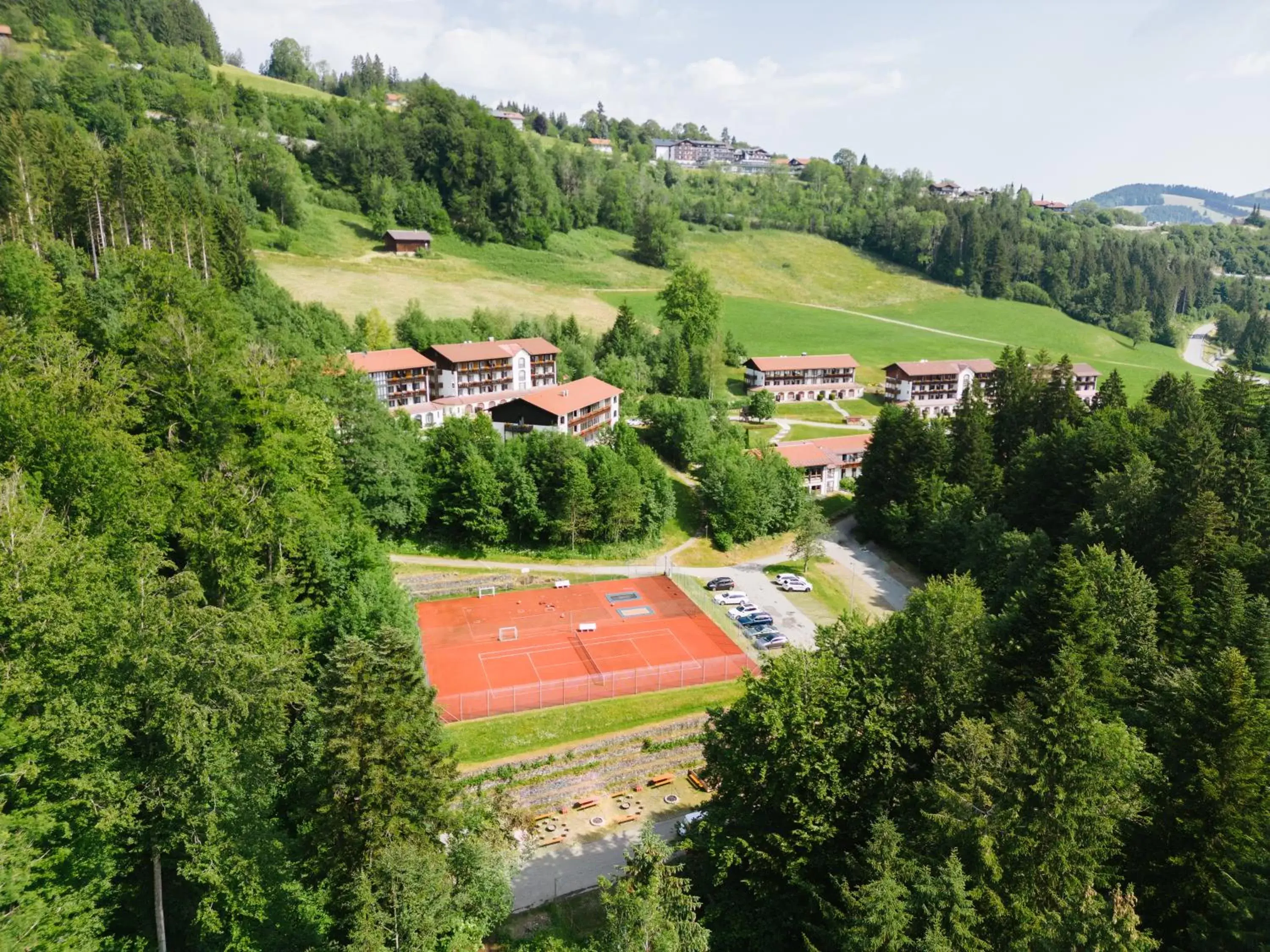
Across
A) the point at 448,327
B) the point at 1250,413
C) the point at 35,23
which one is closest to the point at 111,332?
the point at 448,327

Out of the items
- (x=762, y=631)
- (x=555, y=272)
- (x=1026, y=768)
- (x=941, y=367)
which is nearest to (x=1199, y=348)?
(x=941, y=367)

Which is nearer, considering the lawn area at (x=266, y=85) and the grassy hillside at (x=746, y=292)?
the grassy hillside at (x=746, y=292)

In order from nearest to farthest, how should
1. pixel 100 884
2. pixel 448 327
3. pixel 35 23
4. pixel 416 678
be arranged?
pixel 100 884 < pixel 416 678 < pixel 448 327 < pixel 35 23

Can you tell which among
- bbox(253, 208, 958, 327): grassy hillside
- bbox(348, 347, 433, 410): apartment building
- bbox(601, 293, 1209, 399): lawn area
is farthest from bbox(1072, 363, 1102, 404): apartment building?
bbox(348, 347, 433, 410): apartment building

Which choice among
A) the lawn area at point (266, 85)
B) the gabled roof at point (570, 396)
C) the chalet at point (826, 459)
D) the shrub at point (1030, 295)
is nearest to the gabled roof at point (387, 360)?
the gabled roof at point (570, 396)

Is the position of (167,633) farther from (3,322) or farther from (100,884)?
(3,322)

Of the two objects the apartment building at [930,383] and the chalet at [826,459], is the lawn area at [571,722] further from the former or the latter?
the apartment building at [930,383]

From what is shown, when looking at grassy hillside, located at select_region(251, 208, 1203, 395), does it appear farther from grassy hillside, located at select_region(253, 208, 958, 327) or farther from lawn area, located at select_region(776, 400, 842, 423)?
lawn area, located at select_region(776, 400, 842, 423)
